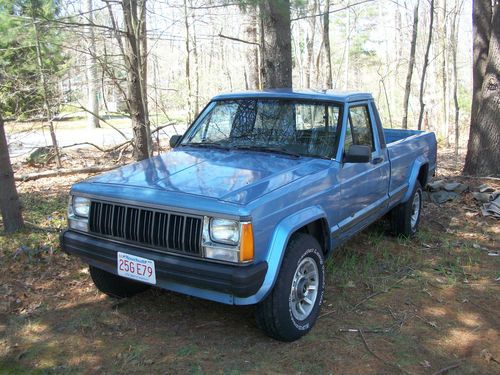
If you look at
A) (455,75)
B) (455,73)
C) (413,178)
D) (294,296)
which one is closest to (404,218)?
(413,178)

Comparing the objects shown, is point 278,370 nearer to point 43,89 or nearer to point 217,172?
point 217,172

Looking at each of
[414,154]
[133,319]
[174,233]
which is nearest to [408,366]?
[174,233]

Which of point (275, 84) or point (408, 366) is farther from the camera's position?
point (275, 84)

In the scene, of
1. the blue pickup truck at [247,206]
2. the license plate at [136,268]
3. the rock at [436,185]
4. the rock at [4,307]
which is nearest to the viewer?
the blue pickup truck at [247,206]

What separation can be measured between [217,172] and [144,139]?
5184mm

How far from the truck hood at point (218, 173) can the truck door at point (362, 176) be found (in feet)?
1.31

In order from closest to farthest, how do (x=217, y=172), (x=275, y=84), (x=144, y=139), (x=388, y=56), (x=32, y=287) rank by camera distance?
(x=217, y=172), (x=32, y=287), (x=275, y=84), (x=144, y=139), (x=388, y=56)

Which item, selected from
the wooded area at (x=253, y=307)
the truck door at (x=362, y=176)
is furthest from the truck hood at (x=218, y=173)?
the truck door at (x=362, y=176)

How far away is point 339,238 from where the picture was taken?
4.06 metres

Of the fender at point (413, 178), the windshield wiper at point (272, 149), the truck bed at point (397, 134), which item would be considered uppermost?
the windshield wiper at point (272, 149)

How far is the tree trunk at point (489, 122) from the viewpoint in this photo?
7.62 m

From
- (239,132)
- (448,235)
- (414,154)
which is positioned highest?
(239,132)

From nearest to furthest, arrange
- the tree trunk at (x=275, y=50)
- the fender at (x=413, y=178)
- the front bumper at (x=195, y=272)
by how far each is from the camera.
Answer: the front bumper at (x=195, y=272)
the fender at (x=413, y=178)
the tree trunk at (x=275, y=50)

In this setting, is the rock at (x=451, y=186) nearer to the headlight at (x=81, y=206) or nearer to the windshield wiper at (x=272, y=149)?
the windshield wiper at (x=272, y=149)
